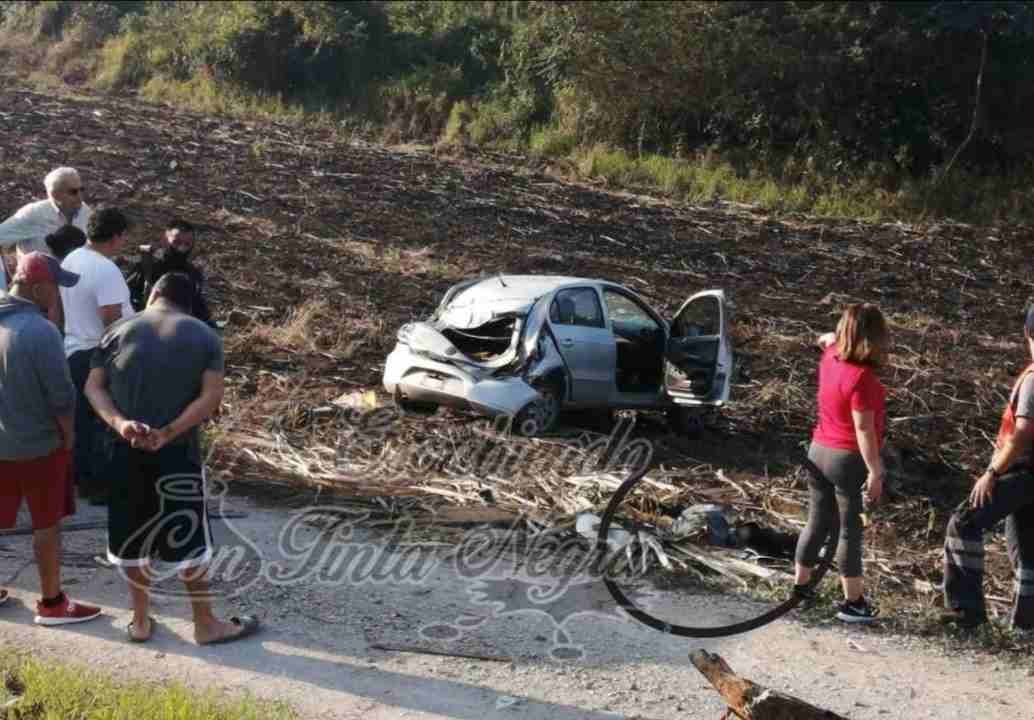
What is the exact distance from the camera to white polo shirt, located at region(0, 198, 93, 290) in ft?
30.2

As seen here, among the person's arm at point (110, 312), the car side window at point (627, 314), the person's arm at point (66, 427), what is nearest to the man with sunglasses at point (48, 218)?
the person's arm at point (110, 312)

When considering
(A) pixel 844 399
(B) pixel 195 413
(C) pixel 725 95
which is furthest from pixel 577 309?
(C) pixel 725 95

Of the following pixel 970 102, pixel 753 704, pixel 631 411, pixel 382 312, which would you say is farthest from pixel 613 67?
pixel 753 704

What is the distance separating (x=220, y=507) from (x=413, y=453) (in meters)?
1.75

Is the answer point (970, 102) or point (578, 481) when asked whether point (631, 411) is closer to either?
point (578, 481)

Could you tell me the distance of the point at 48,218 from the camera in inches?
367

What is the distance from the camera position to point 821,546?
7348mm

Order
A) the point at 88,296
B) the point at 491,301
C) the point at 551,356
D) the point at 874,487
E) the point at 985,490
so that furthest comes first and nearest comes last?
the point at 491,301 < the point at 551,356 < the point at 88,296 < the point at 985,490 < the point at 874,487

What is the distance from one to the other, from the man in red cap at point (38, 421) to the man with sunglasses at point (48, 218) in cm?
239

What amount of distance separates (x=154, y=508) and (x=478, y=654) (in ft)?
5.91

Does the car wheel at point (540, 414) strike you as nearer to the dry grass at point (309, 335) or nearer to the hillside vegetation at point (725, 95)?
the dry grass at point (309, 335)

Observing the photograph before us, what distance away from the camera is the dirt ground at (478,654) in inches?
245

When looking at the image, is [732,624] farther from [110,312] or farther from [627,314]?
[627,314]

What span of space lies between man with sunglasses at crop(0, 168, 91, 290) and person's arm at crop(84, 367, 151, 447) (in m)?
2.97
